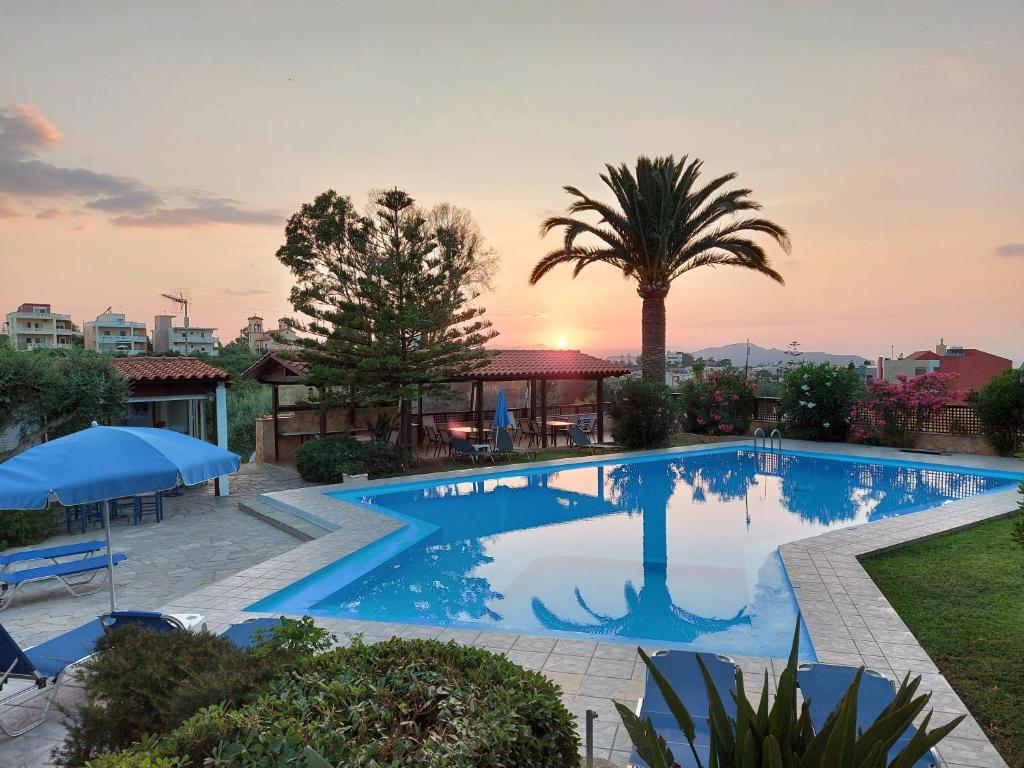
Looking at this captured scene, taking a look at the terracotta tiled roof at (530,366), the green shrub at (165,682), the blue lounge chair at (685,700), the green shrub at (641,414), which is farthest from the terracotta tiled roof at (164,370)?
the blue lounge chair at (685,700)

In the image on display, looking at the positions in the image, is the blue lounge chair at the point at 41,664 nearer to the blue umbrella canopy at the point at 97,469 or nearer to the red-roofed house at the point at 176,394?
the blue umbrella canopy at the point at 97,469

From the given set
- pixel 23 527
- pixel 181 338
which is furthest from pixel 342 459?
pixel 181 338

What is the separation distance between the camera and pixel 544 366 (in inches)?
755

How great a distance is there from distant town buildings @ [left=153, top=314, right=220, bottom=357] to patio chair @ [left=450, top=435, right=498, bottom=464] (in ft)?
140

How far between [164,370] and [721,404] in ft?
49.4

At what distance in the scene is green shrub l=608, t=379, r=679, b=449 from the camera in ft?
56.1

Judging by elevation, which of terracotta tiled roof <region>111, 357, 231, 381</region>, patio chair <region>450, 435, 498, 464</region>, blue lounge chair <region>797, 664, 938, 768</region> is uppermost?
terracotta tiled roof <region>111, 357, 231, 381</region>

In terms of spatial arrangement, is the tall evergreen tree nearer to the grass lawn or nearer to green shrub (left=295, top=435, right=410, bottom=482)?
green shrub (left=295, top=435, right=410, bottom=482)

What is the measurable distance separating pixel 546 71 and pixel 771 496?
988 centimetres

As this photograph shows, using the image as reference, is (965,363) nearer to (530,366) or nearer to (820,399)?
(820,399)

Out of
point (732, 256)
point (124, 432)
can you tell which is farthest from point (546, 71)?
point (124, 432)

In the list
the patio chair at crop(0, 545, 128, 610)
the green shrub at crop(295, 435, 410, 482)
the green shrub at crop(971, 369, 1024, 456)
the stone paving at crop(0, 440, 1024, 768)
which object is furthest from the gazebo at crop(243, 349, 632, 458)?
the green shrub at crop(971, 369, 1024, 456)

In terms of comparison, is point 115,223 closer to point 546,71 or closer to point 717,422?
point 546,71

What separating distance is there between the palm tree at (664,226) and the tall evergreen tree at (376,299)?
4.45 m
